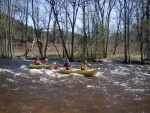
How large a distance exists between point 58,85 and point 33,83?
63.1 inches

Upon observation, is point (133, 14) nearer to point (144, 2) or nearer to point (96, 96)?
point (144, 2)

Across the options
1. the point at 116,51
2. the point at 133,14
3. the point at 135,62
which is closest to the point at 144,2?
the point at 133,14

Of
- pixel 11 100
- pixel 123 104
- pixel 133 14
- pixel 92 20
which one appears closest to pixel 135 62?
pixel 133 14

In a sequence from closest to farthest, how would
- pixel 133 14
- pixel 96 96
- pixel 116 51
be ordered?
pixel 96 96
pixel 133 14
pixel 116 51

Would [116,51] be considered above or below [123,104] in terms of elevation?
above

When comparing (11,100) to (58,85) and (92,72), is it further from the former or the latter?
(92,72)

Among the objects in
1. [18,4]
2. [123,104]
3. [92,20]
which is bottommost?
[123,104]

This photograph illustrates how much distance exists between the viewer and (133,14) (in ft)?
98.4

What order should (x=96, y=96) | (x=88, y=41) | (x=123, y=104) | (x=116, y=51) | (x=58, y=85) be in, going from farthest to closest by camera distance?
1. (x=116, y=51)
2. (x=88, y=41)
3. (x=58, y=85)
4. (x=96, y=96)
5. (x=123, y=104)

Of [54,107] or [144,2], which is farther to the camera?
[144,2]

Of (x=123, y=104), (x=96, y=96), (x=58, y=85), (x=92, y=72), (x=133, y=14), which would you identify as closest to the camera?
(x=123, y=104)

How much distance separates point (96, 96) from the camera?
426 inches

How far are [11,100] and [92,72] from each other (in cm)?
873

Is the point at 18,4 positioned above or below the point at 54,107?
above
